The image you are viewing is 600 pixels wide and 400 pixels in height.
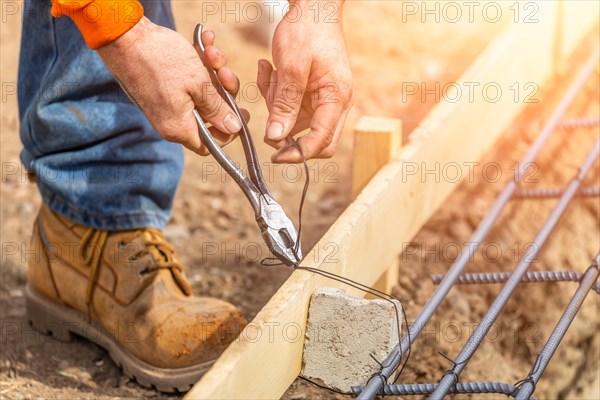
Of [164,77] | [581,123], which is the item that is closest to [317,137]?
[164,77]

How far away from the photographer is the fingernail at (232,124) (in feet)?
4.82

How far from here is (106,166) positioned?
1.85 meters

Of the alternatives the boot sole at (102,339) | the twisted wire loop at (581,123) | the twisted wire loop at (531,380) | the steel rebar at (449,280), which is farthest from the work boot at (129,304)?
the twisted wire loop at (581,123)

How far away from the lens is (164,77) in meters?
1.36

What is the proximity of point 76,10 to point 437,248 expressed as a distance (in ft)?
4.29

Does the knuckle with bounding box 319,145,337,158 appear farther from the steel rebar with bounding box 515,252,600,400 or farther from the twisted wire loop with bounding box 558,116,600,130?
the twisted wire loop with bounding box 558,116,600,130

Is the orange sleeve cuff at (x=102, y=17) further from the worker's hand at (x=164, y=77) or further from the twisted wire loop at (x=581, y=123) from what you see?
the twisted wire loop at (x=581, y=123)

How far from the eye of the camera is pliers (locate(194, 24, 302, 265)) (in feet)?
4.85

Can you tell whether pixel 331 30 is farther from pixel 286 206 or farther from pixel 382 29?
pixel 382 29

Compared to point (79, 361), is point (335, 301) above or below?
above

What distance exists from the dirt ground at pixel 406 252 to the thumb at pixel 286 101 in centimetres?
61

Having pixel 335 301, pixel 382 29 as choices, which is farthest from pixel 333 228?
pixel 382 29

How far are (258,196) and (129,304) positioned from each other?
48 cm

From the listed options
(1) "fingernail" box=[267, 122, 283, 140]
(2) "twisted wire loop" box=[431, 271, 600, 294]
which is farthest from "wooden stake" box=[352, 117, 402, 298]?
(1) "fingernail" box=[267, 122, 283, 140]
